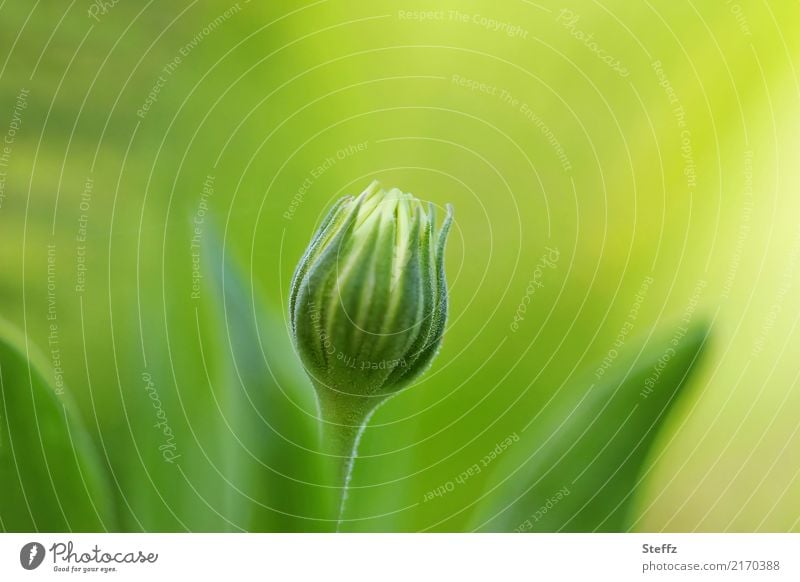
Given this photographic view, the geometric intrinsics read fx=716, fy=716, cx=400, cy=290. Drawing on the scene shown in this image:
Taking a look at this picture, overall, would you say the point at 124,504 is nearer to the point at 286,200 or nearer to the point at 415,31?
the point at 286,200

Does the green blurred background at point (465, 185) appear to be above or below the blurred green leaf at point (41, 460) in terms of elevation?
above

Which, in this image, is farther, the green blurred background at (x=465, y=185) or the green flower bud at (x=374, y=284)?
the green blurred background at (x=465, y=185)

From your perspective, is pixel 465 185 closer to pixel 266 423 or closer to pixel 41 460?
pixel 266 423

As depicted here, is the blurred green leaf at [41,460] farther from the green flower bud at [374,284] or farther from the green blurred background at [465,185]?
the green flower bud at [374,284]

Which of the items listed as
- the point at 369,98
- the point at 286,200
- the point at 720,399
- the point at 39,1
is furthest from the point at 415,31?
the point at 720,399
